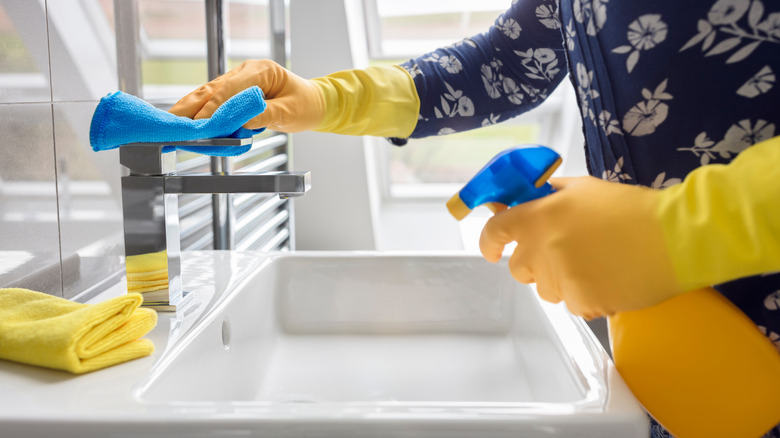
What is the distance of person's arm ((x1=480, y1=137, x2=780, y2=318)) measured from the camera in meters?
0.40

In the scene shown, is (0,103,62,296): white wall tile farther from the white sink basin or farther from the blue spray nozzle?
the blue spray nozzle

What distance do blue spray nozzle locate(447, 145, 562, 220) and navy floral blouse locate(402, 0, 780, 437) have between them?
12 cm

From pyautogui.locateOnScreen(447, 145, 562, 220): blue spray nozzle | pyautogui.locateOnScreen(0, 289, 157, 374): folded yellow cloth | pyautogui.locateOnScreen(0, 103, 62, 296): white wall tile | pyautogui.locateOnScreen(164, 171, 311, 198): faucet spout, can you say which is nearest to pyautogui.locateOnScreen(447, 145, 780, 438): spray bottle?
pyautogui.locateOnScreen(447, 145, 562, 220): blue spray nozzle

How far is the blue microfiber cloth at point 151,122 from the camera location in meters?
0.57

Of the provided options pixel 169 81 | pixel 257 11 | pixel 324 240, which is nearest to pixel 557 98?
pixel 324 240

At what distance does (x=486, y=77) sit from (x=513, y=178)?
39cm

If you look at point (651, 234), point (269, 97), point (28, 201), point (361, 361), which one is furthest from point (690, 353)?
point (28, 201)

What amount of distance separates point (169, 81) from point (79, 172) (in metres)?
0.33

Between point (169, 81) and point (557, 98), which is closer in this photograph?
point (169, 81)

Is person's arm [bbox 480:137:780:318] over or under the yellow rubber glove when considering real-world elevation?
under

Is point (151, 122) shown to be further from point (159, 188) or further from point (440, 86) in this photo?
point (440, 86)

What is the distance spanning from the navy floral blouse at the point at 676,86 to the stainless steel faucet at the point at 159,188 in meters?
0.31

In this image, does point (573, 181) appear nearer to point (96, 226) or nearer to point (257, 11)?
point (96, 226)

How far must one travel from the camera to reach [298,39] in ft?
6.66
